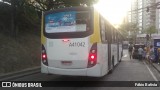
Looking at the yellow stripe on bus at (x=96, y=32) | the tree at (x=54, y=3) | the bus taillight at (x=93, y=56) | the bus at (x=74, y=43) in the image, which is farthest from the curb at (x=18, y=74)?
the tree at (x=54, y=3)

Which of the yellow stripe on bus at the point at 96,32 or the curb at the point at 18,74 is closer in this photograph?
the yellow stripe on bus at the point at 96,32

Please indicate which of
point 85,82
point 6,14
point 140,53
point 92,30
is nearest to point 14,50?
point 6,14

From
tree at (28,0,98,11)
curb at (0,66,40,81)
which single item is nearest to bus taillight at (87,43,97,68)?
curb at (0,66,40,81)

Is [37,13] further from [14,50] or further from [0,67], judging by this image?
[0,67]

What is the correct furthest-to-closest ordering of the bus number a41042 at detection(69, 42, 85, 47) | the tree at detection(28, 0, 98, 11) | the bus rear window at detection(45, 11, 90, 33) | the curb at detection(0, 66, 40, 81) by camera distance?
the tree at detection(28, 0, 98, 11)
the curb at detection(0, 66, 40, 81)
the bus rear window at detection(45, 11, 90, 33)
the bus number a41042 at detection(69, 42, 85, 47)

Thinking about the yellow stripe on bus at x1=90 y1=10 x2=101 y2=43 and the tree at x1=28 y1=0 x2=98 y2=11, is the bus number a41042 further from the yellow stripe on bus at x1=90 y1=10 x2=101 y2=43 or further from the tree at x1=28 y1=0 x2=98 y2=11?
the tree at x1=28 y1=0 x2=98 y2=11

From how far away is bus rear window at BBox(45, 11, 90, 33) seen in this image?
13.4 meters

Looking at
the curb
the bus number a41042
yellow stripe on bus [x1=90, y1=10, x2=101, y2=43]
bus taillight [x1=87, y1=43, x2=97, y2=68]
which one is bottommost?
the curb

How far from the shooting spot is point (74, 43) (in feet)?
43.9

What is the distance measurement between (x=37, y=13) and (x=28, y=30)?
2309 millimetres

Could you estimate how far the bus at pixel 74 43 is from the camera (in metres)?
Answer: 13.2

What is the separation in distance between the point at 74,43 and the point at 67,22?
94 cm

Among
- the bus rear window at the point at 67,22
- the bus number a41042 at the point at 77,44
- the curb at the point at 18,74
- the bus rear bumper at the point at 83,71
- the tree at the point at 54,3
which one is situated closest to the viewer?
the bus rear bumper at the point at 83,71

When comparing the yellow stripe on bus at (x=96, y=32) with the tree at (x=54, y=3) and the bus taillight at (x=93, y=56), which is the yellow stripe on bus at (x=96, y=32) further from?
the tree at (x=54, y=3)
